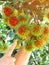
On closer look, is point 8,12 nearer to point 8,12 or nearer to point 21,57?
point 8,12

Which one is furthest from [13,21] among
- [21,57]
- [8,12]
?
[21,57]

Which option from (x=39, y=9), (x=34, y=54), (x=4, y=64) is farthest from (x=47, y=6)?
(x=34, y=54)

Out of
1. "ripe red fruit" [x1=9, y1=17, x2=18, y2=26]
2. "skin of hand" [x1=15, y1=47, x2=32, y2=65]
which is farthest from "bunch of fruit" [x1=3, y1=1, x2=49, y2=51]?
"skin of hand" [x1=15, y1=47, x2=32, y2=65]

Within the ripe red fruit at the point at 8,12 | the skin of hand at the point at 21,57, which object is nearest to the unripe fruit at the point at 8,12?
the ripe red fruit at the point at 8,12

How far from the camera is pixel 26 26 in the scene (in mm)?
565

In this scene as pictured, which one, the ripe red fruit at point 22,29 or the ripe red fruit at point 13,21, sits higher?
the ripe red fruit at point 13,21

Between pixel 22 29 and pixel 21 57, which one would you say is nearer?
pixel 22 29

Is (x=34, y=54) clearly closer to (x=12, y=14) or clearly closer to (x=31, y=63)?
(x=31, y=63)

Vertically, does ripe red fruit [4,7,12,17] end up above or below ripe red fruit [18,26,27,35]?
above

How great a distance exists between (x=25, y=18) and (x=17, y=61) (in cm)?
29

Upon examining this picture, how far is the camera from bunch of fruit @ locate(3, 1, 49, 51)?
564mm

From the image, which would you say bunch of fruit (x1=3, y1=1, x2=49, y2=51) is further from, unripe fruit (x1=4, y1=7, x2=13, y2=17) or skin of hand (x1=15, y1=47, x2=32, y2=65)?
skin of hand (x1=15, y1=47, x2=32, y2=65)

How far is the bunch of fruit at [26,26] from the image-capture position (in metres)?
0.56

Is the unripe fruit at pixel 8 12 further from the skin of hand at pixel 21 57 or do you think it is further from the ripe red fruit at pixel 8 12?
the skin of hand at pixel 21 57
